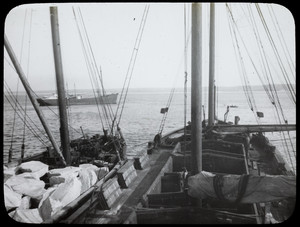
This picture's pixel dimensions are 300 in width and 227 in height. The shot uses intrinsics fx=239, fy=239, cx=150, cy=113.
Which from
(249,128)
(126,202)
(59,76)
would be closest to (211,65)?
(249,128)

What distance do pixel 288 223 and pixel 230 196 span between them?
59.8 inches

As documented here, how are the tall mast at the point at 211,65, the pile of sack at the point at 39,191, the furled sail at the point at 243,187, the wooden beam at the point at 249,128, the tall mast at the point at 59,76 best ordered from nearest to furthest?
1. the furled sail at the point at 243,187
2. the pile of sack at the point at 39,191
3. the tall mast at the point at 59,76
4. the wooden beam at the point at 249,128
5. the tall mast at the point at 211,65

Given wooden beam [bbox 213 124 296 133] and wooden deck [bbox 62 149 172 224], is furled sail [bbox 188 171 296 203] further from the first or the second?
wooden beam [bbox 213 124 296 133]

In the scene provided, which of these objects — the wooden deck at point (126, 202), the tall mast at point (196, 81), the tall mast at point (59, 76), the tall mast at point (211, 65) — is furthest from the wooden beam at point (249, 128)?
the tall mast at point (196, 81)

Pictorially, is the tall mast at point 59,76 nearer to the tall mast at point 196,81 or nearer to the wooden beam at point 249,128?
the tall mast at point 196,81

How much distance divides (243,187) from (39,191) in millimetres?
6242

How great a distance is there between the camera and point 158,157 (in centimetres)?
967

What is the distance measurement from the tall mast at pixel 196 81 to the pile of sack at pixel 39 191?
418 centimetres

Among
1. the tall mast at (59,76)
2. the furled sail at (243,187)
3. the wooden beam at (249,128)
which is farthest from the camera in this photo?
the wooden beam at (249,128)

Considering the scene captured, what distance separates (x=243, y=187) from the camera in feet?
17.3

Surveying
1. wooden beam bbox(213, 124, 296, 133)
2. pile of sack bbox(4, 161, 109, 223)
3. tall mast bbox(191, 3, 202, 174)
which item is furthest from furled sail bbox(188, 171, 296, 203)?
wooden beam bbox(213, 124, 296, 133)

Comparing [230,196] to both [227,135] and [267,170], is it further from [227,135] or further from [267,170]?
[227,135]

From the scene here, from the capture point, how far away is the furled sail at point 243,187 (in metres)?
5.01

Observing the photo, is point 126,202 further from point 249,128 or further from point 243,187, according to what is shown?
point 249,128
